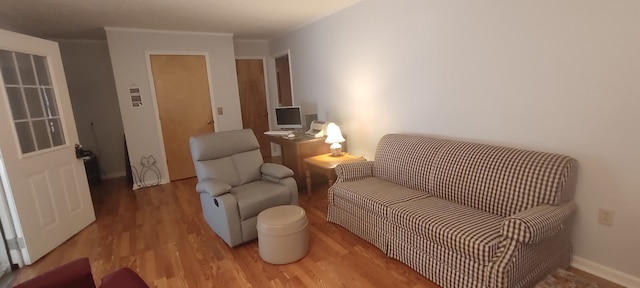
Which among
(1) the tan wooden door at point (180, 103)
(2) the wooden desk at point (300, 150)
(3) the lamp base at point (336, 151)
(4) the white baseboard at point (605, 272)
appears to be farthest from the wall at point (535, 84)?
(1) the tan wooden door at point (180, 103)

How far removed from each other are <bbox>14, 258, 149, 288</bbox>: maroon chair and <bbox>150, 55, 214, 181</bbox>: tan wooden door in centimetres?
332

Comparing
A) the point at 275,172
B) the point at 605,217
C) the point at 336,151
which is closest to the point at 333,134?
the point at 336,151

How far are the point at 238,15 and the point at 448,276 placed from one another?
3384 mm

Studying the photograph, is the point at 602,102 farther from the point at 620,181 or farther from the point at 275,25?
the point at 275,25

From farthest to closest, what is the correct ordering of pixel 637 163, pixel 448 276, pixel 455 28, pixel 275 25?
pixel 275 25
pixel 455 28
pixel 448 276
pixel 637 163

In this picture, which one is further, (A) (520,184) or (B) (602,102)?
(A) (520,184)

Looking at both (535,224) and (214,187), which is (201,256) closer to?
(214,187)

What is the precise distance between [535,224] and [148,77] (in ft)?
15.1

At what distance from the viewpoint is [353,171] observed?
110 inches

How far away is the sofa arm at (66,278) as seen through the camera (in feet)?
3.99

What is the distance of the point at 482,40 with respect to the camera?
7.37ft

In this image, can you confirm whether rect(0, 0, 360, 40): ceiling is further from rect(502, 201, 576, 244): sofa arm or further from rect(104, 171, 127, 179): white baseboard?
rect(502, 201, 576, 244): sofa arm

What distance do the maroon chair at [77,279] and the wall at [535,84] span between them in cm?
250

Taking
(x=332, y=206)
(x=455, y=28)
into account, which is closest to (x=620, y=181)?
(x=455, y=28)
